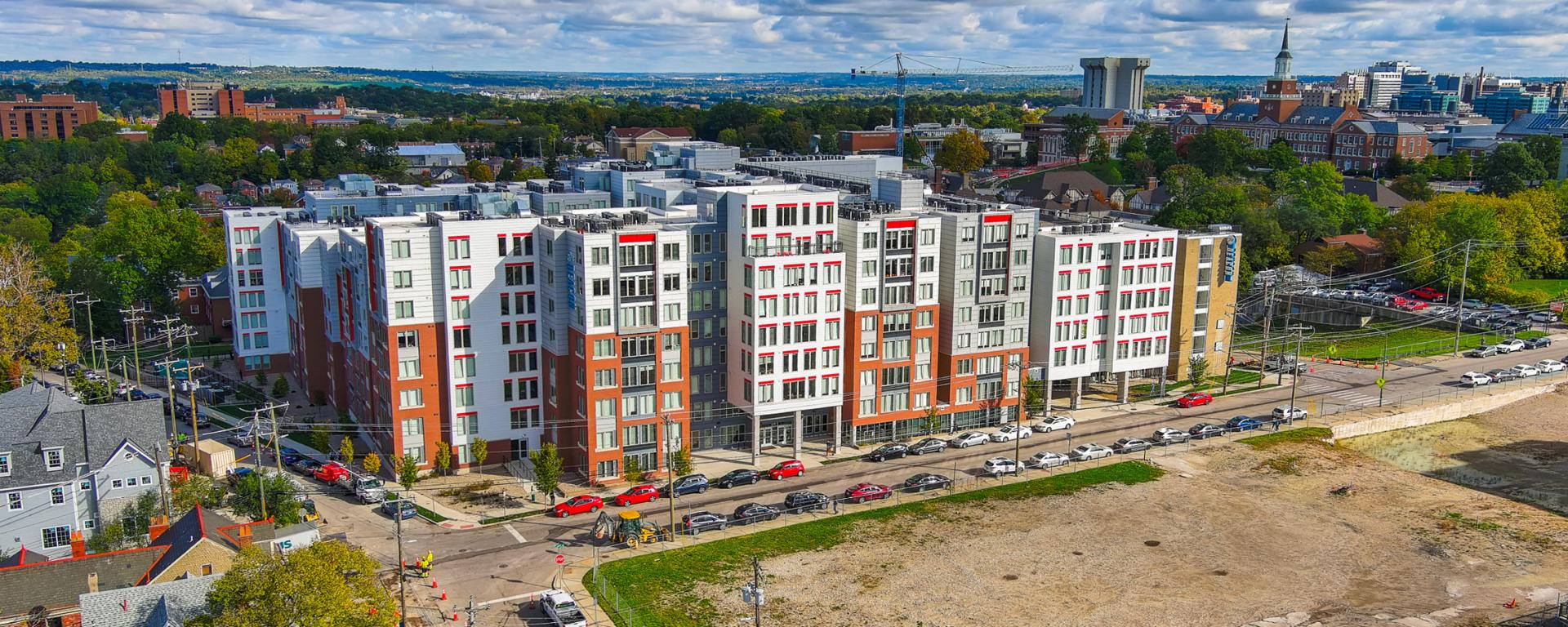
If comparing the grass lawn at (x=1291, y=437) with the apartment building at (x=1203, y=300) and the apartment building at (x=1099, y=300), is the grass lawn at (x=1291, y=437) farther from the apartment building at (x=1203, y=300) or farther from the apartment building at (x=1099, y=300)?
the apartment building at (x=1203, y=300)

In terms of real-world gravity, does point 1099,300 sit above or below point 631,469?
above

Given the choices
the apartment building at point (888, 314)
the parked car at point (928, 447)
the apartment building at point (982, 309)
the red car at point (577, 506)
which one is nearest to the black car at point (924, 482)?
the parked car at point (928, 447)

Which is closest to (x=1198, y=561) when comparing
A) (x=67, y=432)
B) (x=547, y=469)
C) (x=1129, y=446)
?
(x=1129, y=446)

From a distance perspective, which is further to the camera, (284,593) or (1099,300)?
(1099,300)

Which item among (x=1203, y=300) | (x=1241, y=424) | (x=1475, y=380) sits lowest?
(x=1241, y=424)

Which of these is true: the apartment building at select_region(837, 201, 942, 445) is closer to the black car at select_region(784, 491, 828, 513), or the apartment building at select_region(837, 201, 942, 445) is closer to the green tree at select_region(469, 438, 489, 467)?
the black car at select_region(784, 491, 828, 513)

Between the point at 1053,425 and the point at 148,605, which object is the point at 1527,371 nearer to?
the point at 1053,425

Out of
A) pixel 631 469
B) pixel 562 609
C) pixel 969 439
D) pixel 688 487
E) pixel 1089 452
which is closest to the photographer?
pixel 562 609

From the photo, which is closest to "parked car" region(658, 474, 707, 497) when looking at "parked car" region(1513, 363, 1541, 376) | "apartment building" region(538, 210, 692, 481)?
"apartment building" region(538, 210, 692, 481)
